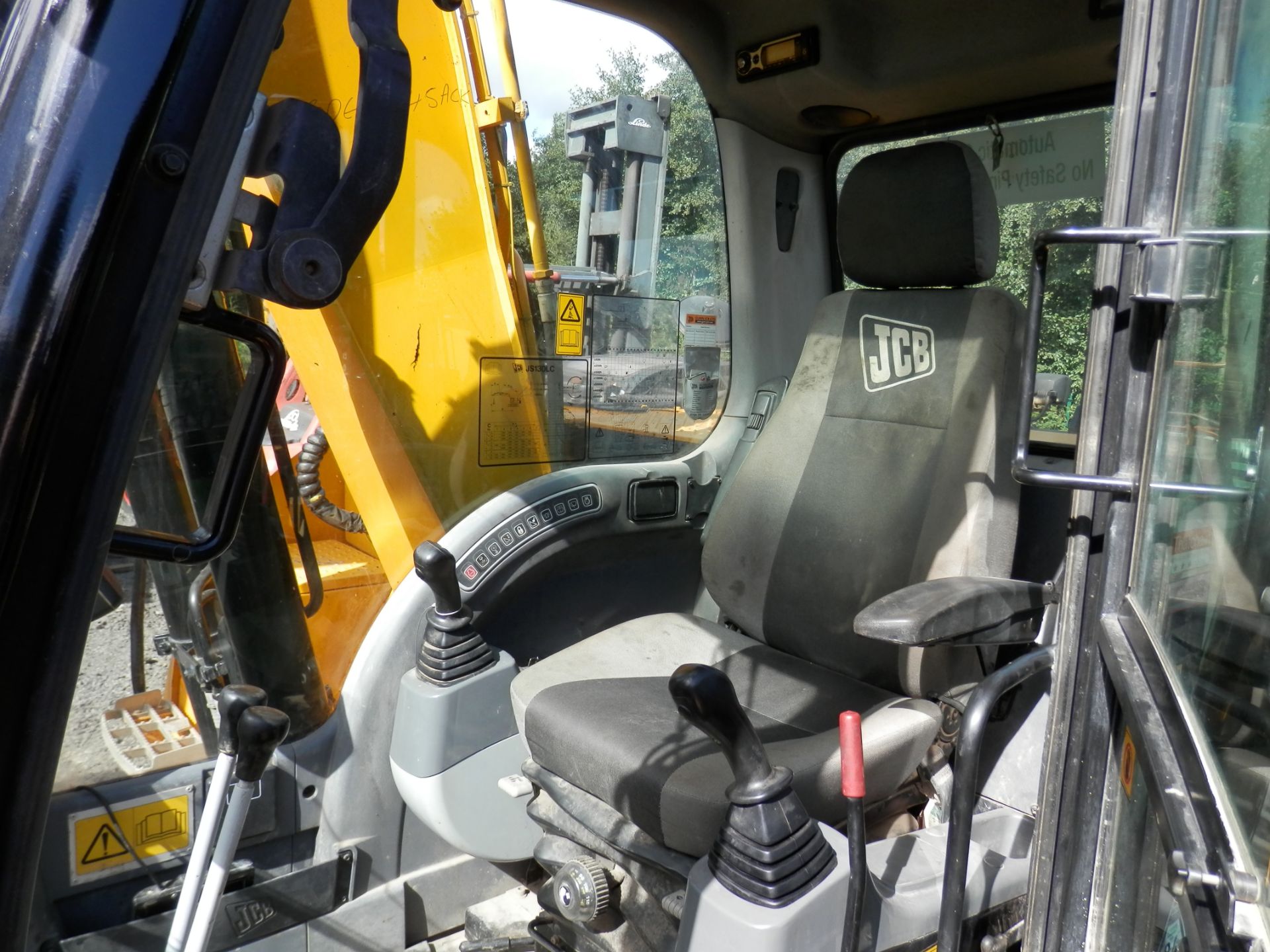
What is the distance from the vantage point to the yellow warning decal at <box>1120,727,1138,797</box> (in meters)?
0.81

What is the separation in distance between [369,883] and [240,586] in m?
0.61

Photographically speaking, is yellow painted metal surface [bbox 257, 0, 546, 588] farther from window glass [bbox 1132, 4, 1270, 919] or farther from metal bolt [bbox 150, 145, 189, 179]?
window glass [bbox 1132, 4, 1270, 919]

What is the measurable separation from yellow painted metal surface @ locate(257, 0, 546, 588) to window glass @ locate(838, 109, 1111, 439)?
76cm

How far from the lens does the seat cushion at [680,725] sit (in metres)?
1.50

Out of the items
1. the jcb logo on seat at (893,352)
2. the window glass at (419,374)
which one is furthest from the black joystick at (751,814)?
the jcb logo on seat at (893,352)

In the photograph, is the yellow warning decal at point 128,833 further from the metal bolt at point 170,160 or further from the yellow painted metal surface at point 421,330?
the metal bolt at point 170,160

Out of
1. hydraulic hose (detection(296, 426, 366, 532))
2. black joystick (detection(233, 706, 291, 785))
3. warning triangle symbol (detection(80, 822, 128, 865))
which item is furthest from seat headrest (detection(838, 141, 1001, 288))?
warning triangle symbol (detection(80, 822, 128, 865))

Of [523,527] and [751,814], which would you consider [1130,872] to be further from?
[523,527]

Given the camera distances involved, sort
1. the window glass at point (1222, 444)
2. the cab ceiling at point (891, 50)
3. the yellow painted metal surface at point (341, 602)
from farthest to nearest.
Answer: the cab ceiling at point (891, 50) → the yellow painted metal surface at point (341, 602) → the window glass at point (1222, 444)

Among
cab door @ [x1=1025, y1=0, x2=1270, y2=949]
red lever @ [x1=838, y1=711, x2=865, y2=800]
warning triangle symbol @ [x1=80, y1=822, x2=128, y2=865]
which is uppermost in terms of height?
cab door @ [x1=1025, y1=0, x2=1270, y2=949]

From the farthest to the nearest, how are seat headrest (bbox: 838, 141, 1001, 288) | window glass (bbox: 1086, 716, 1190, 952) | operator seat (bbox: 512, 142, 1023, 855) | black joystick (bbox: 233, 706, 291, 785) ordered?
seat headrest (bbox: 838, 141, 1001, 288)
operator seat (bbox: 512, 142, 1023, 855)
black joystick (bbox: 233, 706, 291, 785)
window glass (bbox: 1086, 716, 1190, 952)

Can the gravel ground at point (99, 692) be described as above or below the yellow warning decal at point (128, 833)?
above

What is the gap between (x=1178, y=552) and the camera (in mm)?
765

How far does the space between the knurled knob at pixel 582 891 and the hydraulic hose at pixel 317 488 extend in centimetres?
74
